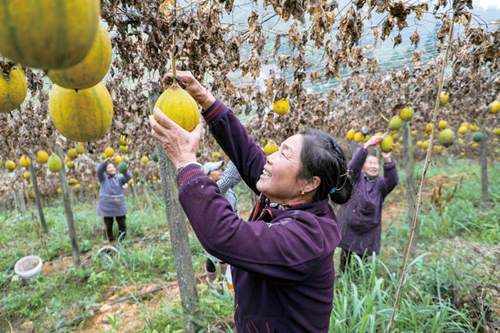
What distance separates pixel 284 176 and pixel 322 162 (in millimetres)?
178

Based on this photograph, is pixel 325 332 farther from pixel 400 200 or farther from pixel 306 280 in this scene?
pixel 400 200

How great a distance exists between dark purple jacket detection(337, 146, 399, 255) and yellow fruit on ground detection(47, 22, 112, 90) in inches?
114

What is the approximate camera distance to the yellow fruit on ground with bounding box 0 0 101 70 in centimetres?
36

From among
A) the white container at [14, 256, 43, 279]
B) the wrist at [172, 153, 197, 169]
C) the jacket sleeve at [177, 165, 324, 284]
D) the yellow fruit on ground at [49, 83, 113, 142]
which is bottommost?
the white container at [14, 256, 43, 279]

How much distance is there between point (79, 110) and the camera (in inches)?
31.7

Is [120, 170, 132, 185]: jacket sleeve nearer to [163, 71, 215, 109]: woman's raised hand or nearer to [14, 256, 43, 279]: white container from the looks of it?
[14, 256, 43, 279]: white container

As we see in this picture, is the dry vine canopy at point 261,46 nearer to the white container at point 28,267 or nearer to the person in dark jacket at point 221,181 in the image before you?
the person in dark jacket at point 221,181

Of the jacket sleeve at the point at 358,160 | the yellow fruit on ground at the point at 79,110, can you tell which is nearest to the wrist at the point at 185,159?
the yellow fruit on ground at the point at 79,110

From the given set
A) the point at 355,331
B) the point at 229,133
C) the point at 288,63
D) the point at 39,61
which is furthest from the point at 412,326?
the point at 39,61

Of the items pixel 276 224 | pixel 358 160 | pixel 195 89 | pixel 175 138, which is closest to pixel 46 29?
pixel 175 138

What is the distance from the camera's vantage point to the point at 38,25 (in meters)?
0.37

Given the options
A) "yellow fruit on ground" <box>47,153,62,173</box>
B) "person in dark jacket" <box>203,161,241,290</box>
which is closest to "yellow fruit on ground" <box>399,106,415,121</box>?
"person in dark jacket" <box>203,161,241,290</box>

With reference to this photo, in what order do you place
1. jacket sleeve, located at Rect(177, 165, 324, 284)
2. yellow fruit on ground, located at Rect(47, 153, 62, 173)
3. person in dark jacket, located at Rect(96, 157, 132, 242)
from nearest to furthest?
jacket sleeve, located at Rect(177, 165, 324, 284), yellow fruit on ground, located at Rect(47, 153, 62, 173), person in dark jacket, located at Rect(96, 157, 132, 242)

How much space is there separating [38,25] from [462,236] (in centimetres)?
648
